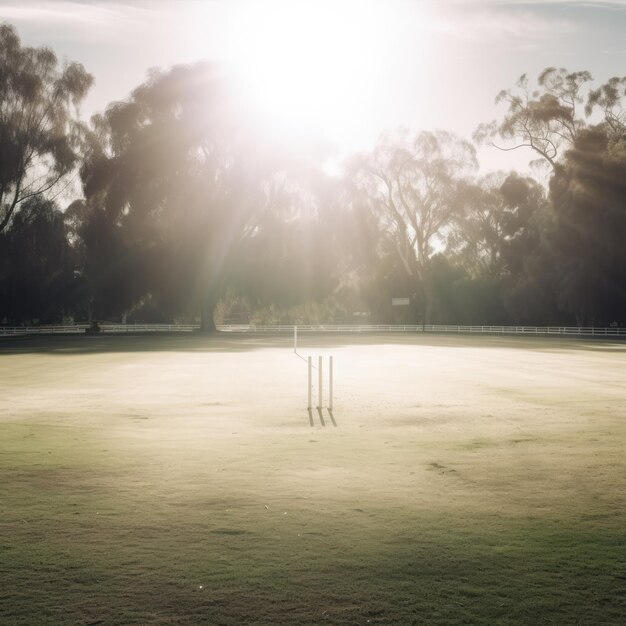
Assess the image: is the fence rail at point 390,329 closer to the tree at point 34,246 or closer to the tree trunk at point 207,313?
the tree trunk at point 207,313

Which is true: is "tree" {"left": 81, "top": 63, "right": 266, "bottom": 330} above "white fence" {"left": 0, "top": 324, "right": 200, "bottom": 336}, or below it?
above

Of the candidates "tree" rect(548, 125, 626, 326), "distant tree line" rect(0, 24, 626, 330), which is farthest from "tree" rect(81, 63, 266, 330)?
"tree" rect(548, 125, 626, 326)

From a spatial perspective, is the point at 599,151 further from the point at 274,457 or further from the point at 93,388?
the point at 274,457

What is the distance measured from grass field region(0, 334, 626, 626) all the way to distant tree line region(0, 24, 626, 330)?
4960 cm

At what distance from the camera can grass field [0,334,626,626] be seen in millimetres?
5969

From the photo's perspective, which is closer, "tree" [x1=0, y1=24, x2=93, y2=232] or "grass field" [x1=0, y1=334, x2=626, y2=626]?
"grass field" [x1=0, y1=334, x2=626, y2=626]

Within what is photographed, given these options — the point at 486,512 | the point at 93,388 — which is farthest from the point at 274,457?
the point at 93,388

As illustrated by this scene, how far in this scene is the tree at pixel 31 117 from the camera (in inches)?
2486

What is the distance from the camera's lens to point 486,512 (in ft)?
28.6

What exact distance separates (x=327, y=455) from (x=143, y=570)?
5978mm

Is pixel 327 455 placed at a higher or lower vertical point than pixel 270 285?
lower

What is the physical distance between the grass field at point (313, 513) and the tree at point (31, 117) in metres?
49.9

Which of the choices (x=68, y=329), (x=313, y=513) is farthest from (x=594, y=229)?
(x=313, y=513)

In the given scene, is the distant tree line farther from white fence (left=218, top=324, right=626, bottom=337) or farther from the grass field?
the grass field
